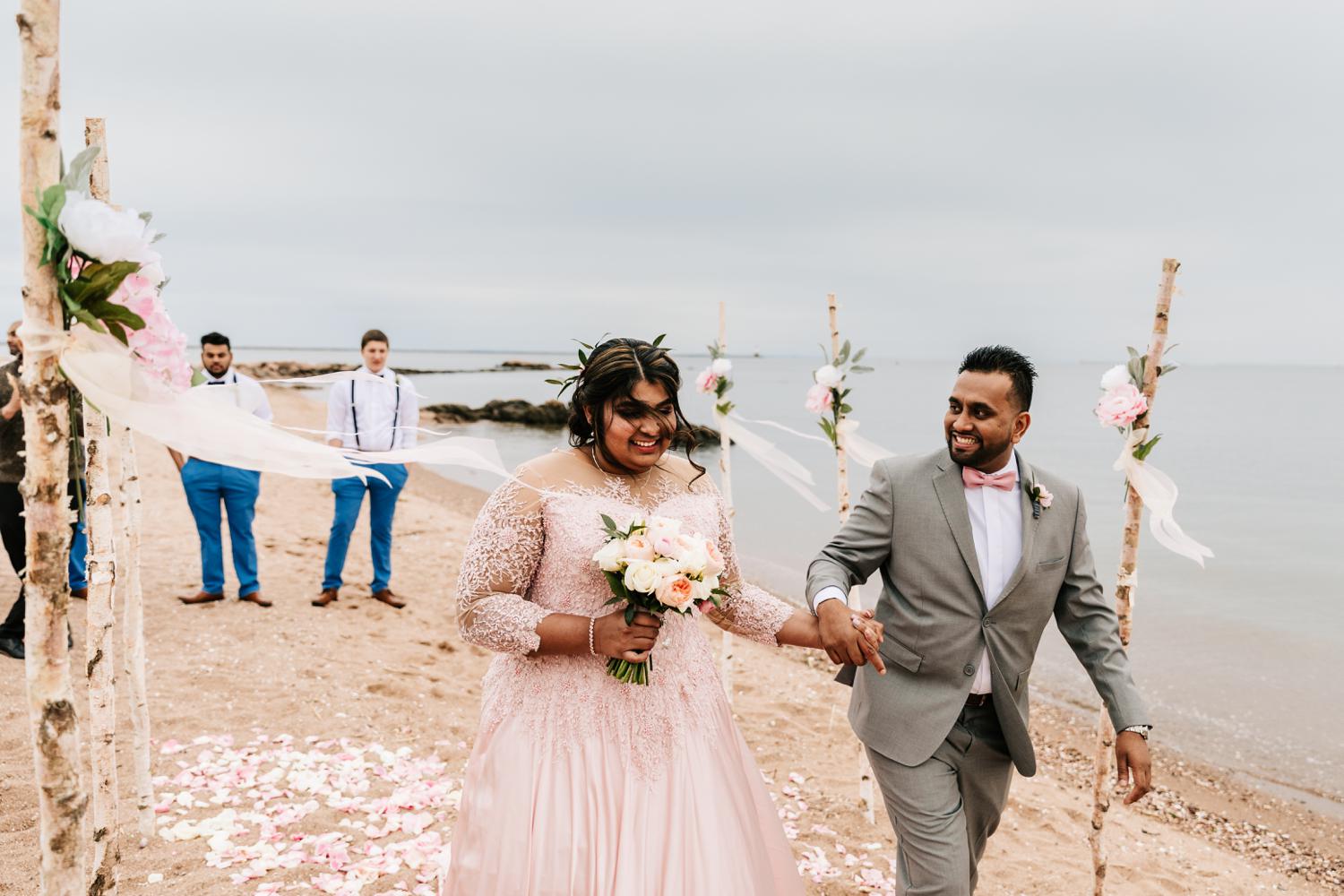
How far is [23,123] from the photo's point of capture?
181 centimetres

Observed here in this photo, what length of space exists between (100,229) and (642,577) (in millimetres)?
1570

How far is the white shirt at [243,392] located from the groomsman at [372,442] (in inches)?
33.6

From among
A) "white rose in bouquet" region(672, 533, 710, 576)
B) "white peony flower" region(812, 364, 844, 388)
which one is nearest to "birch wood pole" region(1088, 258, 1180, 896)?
"white peony flower" region(812, 364, 844, 388)

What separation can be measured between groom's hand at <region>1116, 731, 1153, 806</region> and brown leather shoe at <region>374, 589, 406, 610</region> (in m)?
6.83

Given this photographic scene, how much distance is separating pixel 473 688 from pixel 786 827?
301 cm

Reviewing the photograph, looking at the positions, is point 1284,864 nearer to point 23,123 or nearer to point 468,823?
point 468,823

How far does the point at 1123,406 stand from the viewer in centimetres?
380

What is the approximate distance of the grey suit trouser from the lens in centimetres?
303

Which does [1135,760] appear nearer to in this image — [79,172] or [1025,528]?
[1025,528]

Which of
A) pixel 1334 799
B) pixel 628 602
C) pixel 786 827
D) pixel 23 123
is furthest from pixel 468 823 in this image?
pixel 1334 799

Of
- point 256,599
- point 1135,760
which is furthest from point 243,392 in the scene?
point 256,599

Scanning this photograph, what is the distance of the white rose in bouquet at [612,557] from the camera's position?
2.65 m

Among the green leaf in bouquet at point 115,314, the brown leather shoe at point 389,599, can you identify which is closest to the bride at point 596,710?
the green leaf in bouquet at point 115,314

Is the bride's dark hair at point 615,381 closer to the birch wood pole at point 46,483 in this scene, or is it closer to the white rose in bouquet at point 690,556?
the white rose in bouquet at point 690,556
